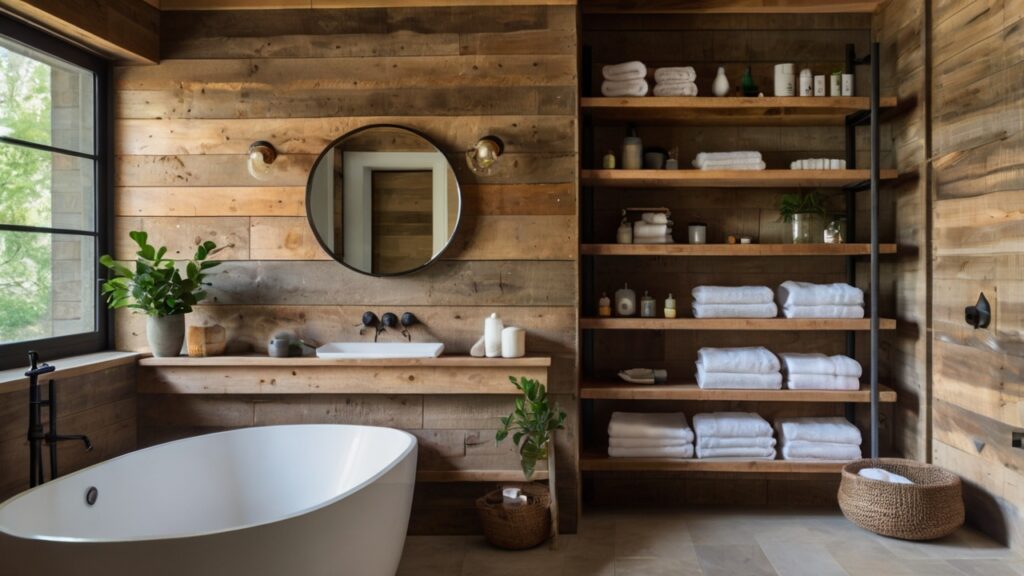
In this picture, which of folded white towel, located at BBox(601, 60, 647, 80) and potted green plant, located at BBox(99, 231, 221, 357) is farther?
folded white towel, located at BBox(601, 60, 647, 80)

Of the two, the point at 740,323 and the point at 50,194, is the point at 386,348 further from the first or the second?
the point at 740,323

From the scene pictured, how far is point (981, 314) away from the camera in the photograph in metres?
2.57

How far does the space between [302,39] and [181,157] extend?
0.77 metres

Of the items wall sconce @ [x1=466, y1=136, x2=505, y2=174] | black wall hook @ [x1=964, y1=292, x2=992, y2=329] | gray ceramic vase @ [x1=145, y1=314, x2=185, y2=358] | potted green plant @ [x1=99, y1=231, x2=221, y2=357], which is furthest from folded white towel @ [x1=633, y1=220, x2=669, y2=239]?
gray ceramic vase @ [x1=145, y1=314, x2=185, y2=358]

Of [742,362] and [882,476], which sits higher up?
[742,362]

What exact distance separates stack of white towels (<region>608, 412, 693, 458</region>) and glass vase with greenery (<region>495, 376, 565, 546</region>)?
0.40 metres

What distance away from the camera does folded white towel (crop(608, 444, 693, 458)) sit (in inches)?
116

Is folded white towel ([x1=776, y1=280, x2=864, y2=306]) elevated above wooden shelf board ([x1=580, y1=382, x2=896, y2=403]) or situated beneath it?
elevated above

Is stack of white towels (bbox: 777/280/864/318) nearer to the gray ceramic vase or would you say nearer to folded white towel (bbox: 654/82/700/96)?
folded white towel (bbox: 654/82/700/96)

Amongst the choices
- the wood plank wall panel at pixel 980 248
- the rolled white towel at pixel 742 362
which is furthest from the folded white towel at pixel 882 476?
the rolled white towel at pixel 742 362

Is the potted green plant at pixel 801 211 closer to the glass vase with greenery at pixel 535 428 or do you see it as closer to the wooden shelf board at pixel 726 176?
the wooden shelf board at pixel 726 176

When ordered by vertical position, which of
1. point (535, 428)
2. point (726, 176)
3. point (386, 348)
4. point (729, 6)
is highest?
point (729, 6)

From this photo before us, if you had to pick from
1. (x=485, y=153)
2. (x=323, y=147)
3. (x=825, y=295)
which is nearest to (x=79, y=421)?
(x=323, y=147)

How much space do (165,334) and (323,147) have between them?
107cm
